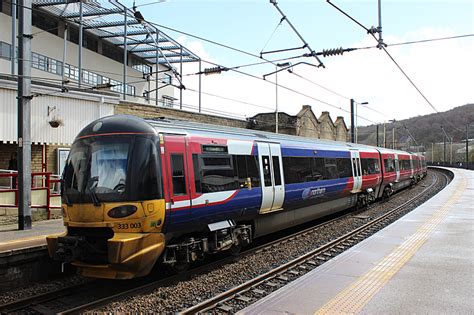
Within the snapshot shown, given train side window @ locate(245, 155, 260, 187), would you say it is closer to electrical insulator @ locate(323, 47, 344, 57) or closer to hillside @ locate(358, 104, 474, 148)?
electrical insulator @ locate(323, 47, 344, 57)

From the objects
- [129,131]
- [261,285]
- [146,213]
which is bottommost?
[261,285]

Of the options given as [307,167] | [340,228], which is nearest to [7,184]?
[307,167]

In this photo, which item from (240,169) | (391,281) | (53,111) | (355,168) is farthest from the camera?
(355,168)

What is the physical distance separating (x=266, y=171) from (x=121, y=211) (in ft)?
14.1

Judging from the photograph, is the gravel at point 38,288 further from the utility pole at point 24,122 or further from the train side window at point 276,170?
the train side window at point 276,170

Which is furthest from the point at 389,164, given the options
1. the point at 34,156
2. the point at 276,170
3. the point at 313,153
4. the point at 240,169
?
the point at 34,156

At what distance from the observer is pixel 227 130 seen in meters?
9.37

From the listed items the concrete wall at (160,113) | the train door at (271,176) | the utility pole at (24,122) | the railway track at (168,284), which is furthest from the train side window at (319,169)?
the utility pole at (24,122)

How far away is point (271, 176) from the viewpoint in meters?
10.3

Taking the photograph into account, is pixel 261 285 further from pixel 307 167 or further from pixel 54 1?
pixel 54 1

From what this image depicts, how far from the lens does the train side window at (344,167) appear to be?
1505 centimetres

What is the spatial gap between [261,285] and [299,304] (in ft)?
5.80

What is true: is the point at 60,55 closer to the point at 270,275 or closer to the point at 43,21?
the point at 43,21

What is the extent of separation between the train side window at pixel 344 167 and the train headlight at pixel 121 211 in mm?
9755
